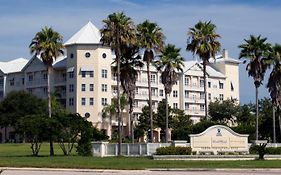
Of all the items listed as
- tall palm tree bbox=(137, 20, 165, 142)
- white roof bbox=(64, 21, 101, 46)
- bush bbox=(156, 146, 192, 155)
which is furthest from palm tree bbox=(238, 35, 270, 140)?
white roof bbox=(64, 21, 101, 46)

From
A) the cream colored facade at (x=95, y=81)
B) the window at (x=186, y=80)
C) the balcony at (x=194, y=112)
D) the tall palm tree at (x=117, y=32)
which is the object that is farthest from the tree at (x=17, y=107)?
the tall palm tree at (x=117, y=32)

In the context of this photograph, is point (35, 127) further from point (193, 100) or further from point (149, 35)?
point (193, 100)

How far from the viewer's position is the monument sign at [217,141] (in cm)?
4919

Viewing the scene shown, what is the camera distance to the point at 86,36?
12181 centimetres

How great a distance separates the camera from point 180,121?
4636 inches

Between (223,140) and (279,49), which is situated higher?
(279,49)

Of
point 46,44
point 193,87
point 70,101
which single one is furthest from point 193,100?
point 46,44

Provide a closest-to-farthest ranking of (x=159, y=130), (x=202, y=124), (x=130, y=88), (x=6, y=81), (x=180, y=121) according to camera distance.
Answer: (x=130, y=88) → (x=202, y=124) → (x=180, y=121) → (x=159, y=130) → (x=6, y=81)

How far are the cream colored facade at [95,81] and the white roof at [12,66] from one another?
1.05m

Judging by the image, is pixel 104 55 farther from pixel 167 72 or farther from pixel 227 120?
pixel 167 72

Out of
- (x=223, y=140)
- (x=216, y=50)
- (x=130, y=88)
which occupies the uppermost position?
(x=216, y=50)

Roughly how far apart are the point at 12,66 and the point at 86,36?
2856cm

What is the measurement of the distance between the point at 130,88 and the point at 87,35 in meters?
64.7

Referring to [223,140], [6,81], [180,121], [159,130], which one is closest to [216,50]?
[223,140]
